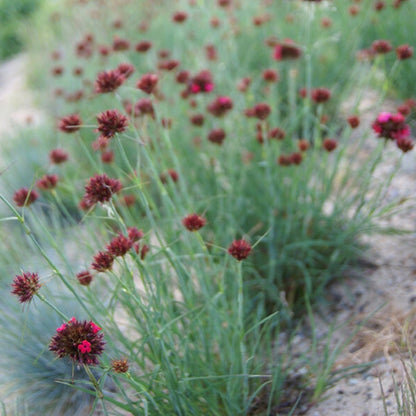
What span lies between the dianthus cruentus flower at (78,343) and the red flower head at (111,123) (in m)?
0.53

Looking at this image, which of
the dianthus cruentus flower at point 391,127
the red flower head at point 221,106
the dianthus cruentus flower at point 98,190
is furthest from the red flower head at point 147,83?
the dianthus cruentus flower at point 391,127

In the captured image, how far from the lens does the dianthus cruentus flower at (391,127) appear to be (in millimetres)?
1747

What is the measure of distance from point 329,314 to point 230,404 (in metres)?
0.82

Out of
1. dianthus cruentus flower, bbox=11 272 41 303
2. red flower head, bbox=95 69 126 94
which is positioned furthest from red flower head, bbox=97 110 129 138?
dianthus cruentus flower, bbox=11 272 41 303

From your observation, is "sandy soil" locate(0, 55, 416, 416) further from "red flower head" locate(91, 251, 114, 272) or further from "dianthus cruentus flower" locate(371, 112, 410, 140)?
"red flower head" locate(91, 251, 114, 272)

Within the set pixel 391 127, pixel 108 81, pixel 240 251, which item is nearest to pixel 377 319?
pixel 391 127

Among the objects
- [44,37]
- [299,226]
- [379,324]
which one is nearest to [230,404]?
[379,324]

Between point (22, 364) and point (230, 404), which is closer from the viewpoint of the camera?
point (230, 404)

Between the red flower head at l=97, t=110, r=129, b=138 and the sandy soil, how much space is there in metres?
1.00

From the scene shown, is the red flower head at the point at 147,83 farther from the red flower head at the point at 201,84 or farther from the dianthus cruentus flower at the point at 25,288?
the dianthus cruentus flower at the point at 25,288

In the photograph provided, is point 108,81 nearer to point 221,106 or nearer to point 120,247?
point 120,247

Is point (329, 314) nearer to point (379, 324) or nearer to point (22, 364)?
point (379, 324)

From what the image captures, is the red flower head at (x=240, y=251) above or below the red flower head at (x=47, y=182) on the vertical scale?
below

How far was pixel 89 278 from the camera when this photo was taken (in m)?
1.45
